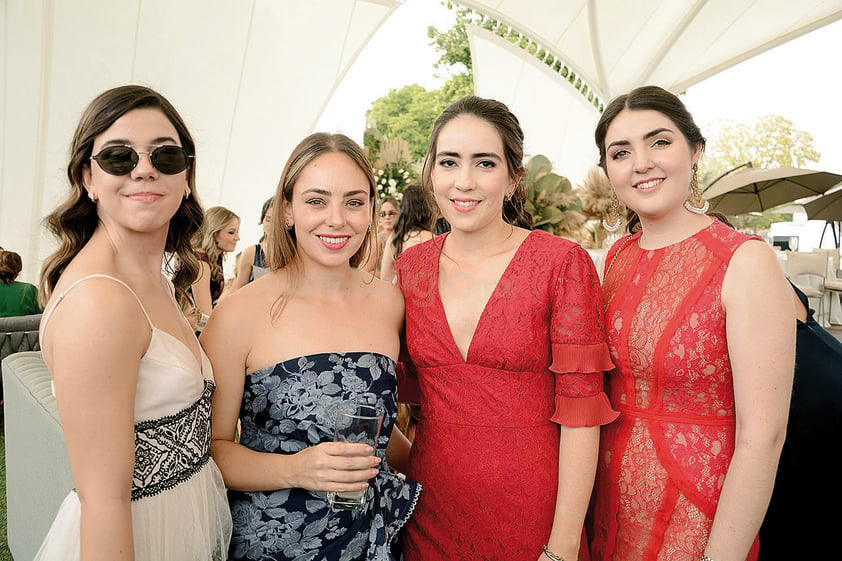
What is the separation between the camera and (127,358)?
141 centimetres

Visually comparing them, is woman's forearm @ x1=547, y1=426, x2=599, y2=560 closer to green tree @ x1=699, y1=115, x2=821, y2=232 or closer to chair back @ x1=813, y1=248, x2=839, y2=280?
chair back @ x1=813, y1=248, x2=839, y2=280

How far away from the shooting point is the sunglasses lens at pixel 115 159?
1575 mm

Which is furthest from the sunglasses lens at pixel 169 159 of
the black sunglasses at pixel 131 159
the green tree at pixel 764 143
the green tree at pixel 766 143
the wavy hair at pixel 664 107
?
the green tree at pixel 764 143

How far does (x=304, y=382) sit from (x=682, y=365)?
1.13 meters

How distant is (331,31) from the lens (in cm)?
1266

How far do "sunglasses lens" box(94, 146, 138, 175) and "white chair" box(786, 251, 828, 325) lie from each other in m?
15.4

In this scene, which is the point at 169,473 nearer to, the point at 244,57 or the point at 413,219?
the point at 413,219

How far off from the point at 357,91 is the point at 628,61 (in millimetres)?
22041

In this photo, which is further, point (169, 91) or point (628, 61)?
point (628, 61)

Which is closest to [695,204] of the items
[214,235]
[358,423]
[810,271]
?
[358,423]

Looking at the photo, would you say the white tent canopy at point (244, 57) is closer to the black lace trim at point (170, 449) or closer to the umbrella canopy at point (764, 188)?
the black lace trim at point (170, 449)

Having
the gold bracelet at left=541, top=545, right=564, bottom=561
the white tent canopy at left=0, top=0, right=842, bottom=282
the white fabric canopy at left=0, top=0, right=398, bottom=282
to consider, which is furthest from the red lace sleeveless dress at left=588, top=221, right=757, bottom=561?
the white fabric canopy at left=0, top=0, right=398, bottom=282

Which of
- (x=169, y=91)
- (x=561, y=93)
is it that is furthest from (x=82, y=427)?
(x=561, y=93)

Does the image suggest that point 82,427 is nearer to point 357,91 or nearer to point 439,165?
point 439,165
